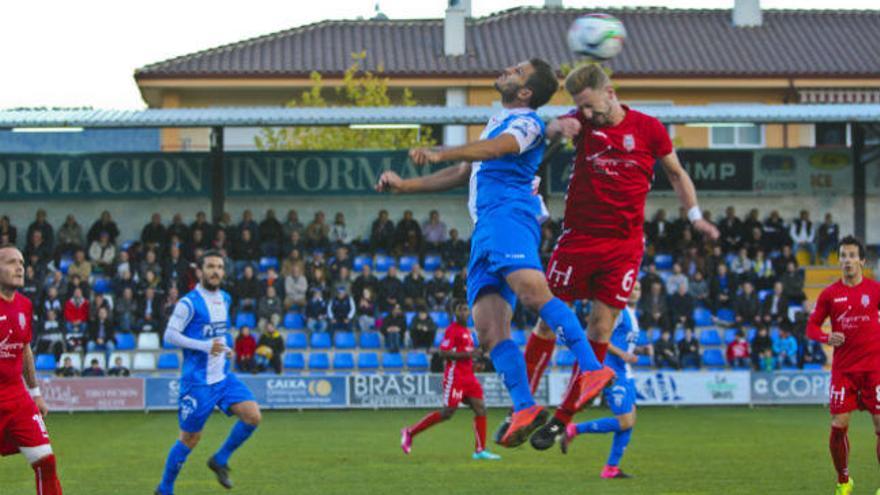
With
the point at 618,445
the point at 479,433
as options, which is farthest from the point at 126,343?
the point at 618,445

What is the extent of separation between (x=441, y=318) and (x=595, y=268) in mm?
21013

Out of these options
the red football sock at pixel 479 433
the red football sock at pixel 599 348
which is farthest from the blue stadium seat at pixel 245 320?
the red football sock at pixel 599 348

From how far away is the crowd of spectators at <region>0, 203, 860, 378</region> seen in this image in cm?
2828

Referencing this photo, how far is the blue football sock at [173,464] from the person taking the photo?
12305 mm

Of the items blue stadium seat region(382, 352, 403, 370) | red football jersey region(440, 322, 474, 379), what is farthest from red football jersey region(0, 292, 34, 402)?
blue stadium seat region(382, 352, 403, 370)

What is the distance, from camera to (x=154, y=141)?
52.9 m

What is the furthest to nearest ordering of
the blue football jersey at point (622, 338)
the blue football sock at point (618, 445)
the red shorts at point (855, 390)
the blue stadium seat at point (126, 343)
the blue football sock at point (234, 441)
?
the blue stadium seat at point (126, 343)
the blue football sock at point (618, 445)
the blue football jersey at point (622, 338)
the blue football sock at point (234, 441)
the red shorts at point (855, 390)

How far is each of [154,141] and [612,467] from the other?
4105 centimetres

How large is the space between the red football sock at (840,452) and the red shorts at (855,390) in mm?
192

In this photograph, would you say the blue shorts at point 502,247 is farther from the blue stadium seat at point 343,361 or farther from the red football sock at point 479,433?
the blue stadium seat at point 343,361

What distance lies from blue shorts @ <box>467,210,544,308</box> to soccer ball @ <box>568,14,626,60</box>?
109 cm

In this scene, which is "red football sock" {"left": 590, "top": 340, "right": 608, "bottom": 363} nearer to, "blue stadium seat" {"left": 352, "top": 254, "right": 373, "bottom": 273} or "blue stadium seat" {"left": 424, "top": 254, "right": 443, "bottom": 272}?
"blue stadium seat" {"left": 352, "top": 254, "right": 373, "bottom": 273}

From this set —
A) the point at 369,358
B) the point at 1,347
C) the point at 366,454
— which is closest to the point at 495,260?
the point at 1,347

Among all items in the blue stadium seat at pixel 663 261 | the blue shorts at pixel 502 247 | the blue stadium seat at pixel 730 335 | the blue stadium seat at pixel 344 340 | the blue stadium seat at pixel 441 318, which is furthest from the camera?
the blue stadium seat at pixel 663 261
